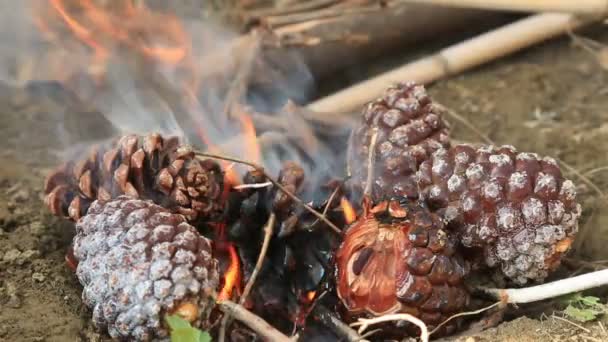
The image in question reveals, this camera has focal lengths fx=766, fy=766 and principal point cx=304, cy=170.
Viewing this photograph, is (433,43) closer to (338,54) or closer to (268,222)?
(338,54)

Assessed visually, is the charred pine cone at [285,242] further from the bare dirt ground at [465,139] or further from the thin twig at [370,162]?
the bare dirt ground at [465,139]

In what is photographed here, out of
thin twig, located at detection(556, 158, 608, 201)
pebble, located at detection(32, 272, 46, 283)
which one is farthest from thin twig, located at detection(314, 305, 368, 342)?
thin twig, located at detection(556, 158, 608, 201)

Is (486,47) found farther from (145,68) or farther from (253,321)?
(253,321)

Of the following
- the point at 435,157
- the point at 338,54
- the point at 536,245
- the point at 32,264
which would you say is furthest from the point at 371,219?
the point at 338,54

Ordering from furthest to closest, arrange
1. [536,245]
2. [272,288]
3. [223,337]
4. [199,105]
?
[199,105], [272,288], [536,245], [223,337]

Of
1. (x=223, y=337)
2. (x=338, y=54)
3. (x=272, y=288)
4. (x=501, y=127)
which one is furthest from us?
(x=338, y=54)

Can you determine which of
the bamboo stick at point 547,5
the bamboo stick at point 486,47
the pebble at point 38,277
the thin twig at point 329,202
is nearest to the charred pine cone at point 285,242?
the thin twig at point 329,202
